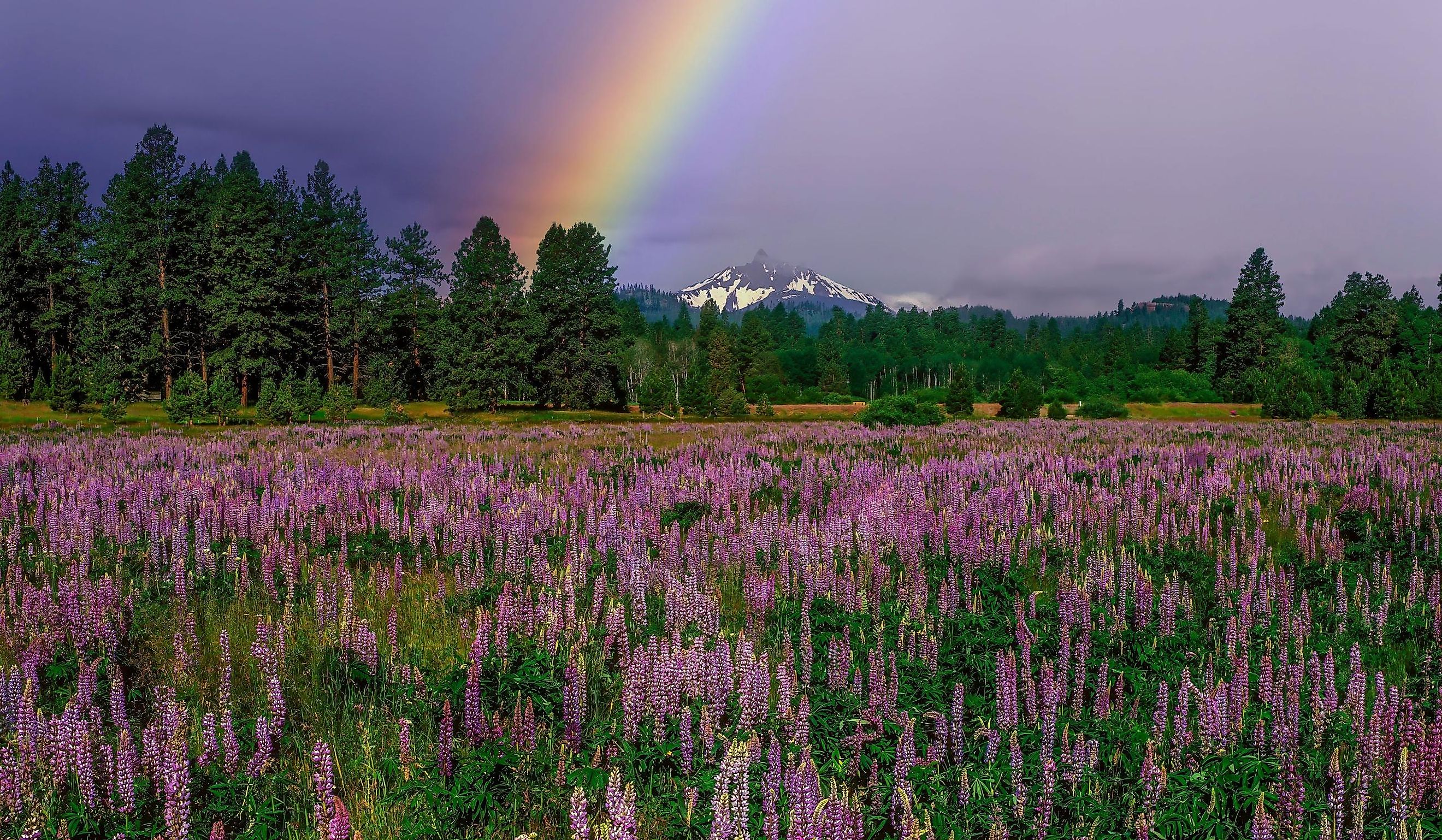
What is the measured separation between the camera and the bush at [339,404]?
3922 centimetres

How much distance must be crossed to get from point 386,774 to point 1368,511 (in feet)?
34.4

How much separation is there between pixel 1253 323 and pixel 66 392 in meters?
119

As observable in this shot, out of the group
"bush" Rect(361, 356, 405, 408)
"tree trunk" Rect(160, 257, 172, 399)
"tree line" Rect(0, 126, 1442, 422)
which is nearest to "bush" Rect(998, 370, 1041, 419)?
"tree line" Rect(0, 126, 1442, 422)

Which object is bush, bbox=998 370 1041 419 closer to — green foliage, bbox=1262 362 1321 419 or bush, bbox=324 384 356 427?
green foliage, bbox=1262 362 1321 419

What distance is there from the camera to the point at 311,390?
4950cm

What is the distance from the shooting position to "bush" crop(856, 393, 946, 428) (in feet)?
94.5

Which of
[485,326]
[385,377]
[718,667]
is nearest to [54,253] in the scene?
[385,377]

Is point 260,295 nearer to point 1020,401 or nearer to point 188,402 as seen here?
point 188,402

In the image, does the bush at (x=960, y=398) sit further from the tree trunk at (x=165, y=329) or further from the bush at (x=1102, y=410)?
the tree trunk at (x=165, y=329)

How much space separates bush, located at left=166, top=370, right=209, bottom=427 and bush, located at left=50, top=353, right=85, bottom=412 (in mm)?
15295

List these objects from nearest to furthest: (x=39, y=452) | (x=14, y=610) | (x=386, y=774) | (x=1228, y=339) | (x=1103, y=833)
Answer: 1. (x=1103, y=833)
2. (x=386, y=774)
3. (x=14, y=610)
4. (x=39, y=452)
5. (x=1228, y=339)

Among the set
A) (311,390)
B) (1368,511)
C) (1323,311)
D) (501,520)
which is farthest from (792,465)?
(1323,311)

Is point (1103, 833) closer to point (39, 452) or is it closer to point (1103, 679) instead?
point (1103, 679)

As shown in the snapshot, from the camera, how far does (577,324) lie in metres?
68.2
